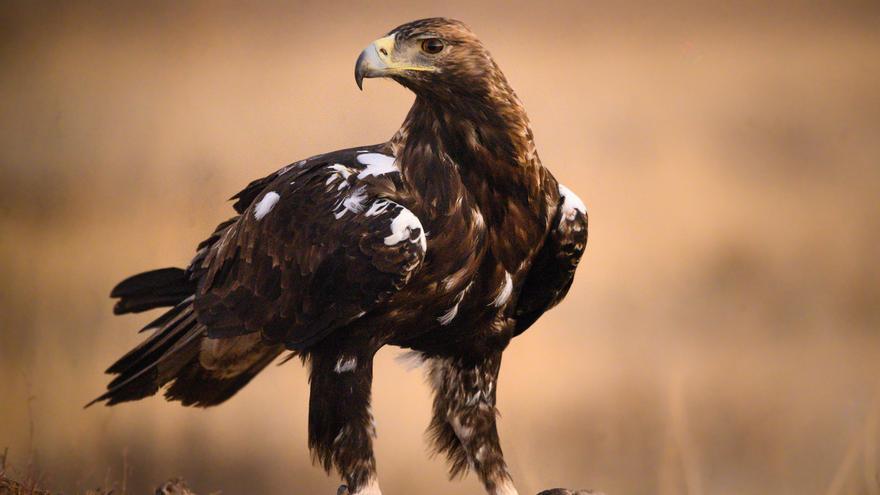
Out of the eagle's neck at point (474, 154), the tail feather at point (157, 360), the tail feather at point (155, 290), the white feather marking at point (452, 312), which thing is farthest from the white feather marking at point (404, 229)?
A: the tail feather at point (155, 290)

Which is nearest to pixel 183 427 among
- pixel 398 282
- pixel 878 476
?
pixel 398 282

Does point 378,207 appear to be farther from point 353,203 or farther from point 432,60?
point 432,60

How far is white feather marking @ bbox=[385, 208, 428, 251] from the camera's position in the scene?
362cm

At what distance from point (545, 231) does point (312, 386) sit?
935mm

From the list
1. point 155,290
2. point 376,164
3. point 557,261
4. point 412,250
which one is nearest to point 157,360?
point 155,290

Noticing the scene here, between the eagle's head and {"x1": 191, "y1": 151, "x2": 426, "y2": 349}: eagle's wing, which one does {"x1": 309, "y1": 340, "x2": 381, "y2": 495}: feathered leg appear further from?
the eagle's head

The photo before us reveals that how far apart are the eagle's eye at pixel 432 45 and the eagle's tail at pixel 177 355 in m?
1.29

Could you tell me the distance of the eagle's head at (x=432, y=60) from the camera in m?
3.68

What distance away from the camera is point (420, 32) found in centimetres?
369

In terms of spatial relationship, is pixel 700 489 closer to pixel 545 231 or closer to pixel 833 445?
pixel 833 445

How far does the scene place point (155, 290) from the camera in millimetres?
4449

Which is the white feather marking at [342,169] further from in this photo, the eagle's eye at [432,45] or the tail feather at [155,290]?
the tail feather at [155,290]

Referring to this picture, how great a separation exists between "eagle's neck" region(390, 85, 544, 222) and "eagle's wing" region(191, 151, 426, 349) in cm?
14

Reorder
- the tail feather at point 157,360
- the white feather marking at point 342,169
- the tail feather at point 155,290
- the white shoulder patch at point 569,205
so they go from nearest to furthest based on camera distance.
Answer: the white feather marking at point 342,169, the white shoulder patch at point 569,205, the tail feather at point 157,360, the tail feather at point 155,290
